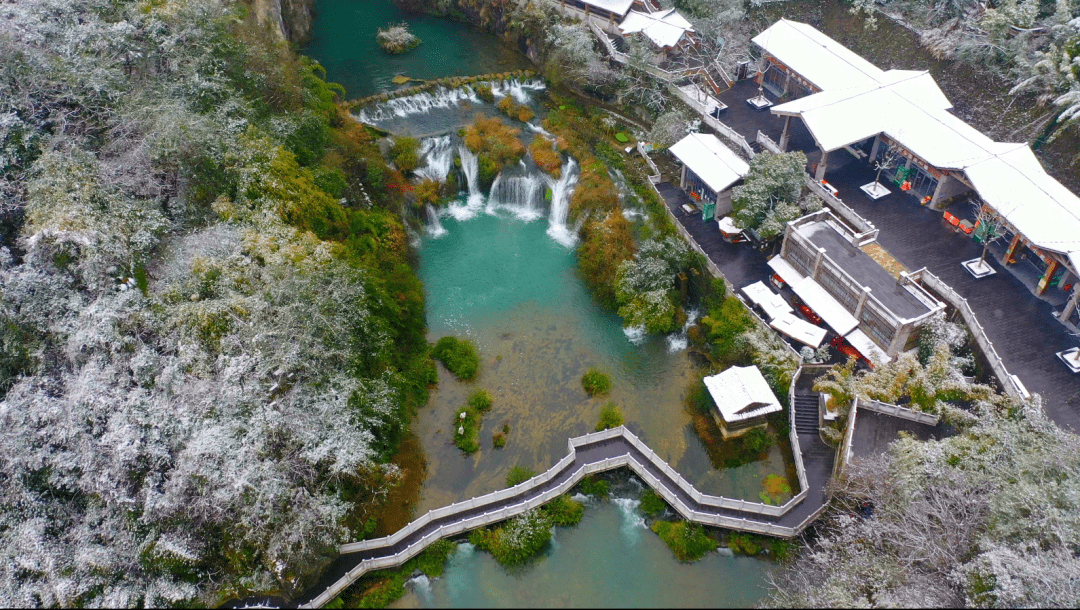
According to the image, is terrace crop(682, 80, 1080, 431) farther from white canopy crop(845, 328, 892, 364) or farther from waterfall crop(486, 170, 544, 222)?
waterfall crop(486, 170, 544, 222)

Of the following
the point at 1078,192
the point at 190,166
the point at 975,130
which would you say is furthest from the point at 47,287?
the point at 1078,192

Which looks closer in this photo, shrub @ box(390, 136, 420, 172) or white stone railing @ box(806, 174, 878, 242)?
white stone railing @ box(806, 174, 878, 242)

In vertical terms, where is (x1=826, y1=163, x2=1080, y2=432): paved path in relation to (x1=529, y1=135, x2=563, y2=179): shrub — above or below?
above

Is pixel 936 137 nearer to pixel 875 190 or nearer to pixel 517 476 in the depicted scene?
pixel 875 190

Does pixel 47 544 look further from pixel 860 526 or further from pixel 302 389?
pixel 860 526

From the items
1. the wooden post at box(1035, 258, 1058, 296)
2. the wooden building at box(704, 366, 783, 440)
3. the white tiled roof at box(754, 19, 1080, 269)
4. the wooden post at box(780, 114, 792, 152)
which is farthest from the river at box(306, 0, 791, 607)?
the white tiled roof at box(754, 19, 1080, 269)

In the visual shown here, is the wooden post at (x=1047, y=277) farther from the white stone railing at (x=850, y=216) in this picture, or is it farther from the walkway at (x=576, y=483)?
the walkway at (x=576, y=483)
